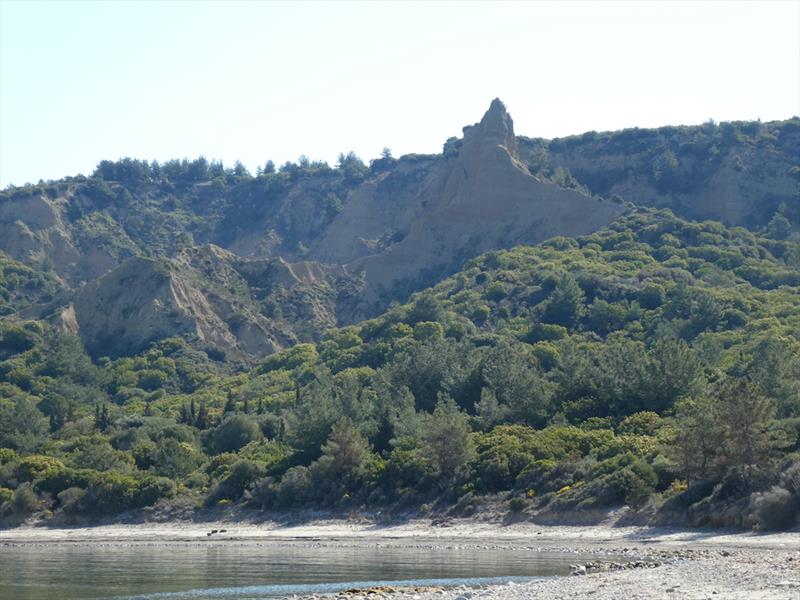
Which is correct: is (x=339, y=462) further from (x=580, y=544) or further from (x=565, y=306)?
(x=565, y=306)

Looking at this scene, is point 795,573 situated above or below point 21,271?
below

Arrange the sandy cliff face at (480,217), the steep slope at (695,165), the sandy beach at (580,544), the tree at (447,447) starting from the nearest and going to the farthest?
1. the sandy beach at (580,544)
2. the tree at (447,447)
3. the sandy cliff face at (480,217)
4. the steep slope at (695,165)

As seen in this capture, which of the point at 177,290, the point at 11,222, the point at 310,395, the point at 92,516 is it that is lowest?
the point at 92,516

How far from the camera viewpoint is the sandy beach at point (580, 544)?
3189cm

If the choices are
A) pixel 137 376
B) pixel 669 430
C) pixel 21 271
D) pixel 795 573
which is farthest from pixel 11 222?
pixel 795 573

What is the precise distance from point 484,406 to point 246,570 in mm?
27588

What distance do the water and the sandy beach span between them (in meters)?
2.27

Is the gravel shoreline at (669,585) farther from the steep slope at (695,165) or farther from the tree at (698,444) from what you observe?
the steep slope at (695,165)

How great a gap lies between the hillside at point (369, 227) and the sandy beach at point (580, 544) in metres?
54.9

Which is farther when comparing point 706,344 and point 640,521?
point 706,344

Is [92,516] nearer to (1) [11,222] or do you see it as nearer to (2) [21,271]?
(2) [21,271]

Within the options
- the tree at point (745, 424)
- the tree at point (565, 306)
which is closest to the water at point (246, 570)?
the tree at point (745, 424)

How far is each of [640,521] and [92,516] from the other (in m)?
29.7

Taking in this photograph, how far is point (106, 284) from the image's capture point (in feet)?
392
